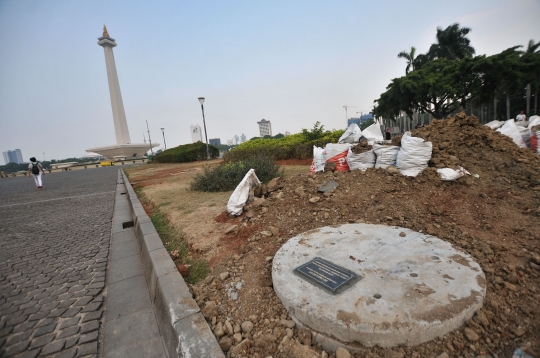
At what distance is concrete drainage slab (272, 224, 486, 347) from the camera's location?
147cm

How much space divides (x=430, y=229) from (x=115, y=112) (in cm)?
5133

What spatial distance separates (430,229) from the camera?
2.77 m

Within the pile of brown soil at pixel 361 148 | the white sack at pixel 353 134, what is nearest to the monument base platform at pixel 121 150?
the white sack at pixel 353 134

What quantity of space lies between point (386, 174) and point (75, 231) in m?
5.98

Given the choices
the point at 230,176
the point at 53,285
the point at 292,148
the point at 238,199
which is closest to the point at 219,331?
the point at 53,285

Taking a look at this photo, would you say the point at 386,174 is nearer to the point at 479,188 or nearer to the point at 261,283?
the point at 479,188

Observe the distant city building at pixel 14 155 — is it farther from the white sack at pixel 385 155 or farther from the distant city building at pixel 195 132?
the white sack at pixel 385 155

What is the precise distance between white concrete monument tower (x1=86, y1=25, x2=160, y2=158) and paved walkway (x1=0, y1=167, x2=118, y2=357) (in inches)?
1760

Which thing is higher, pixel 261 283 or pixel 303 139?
pixel 303 139

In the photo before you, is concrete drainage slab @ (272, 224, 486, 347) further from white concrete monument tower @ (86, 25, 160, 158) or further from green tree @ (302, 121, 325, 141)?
white concrete monument tower @ (86, 25, 160, 158)

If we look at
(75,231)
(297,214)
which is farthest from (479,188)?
(75,231)

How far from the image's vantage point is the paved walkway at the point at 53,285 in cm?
199

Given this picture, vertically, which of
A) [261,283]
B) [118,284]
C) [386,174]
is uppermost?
[386,174]

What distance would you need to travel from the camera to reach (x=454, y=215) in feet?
10.0
